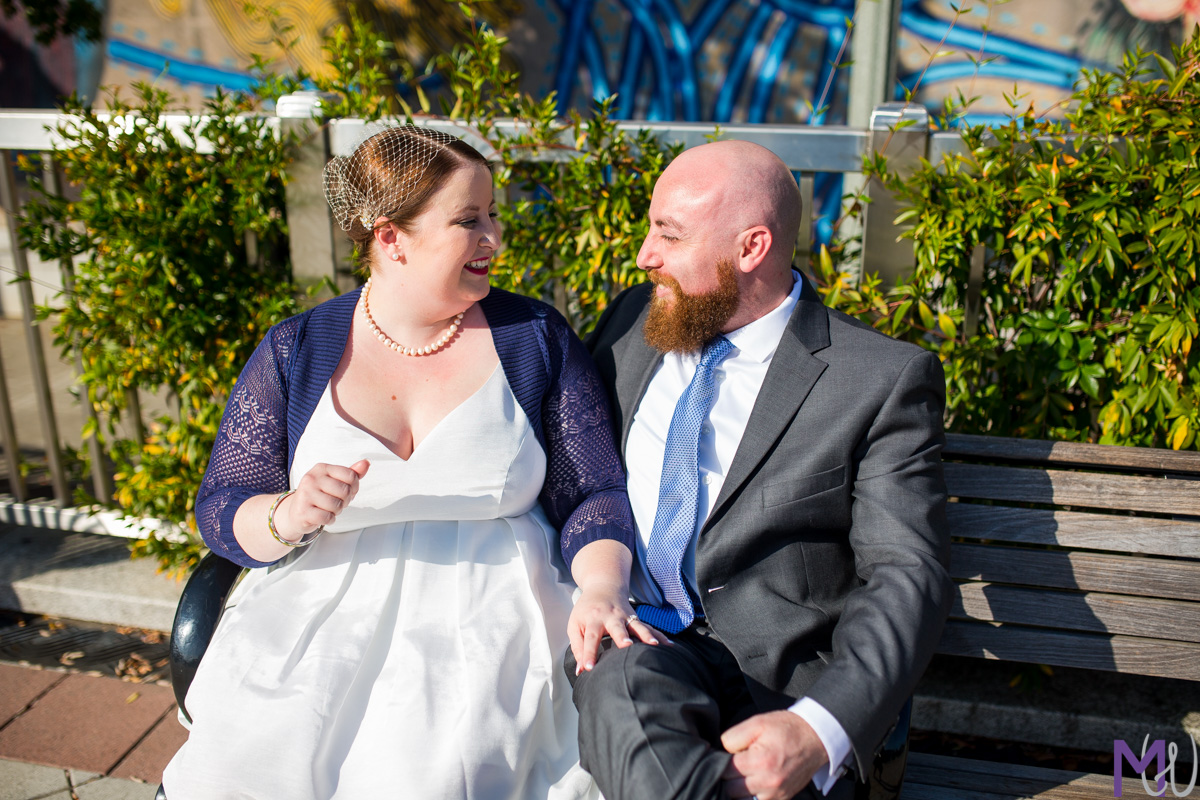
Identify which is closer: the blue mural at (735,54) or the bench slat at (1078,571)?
the bench slat at (1078,571)

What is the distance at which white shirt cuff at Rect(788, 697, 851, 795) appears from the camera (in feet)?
5.37

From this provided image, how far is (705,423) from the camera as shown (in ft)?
7.03

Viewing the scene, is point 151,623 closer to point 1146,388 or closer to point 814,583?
point 814,583

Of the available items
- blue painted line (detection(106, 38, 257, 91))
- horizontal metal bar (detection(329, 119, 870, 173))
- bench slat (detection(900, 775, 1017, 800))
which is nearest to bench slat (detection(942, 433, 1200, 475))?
bench slat (detection(900, 775, 1017, 800))

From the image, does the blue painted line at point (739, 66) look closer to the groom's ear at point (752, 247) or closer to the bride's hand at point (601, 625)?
the groom's ear at point (752, 247)

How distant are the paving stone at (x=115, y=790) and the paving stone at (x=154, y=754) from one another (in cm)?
3

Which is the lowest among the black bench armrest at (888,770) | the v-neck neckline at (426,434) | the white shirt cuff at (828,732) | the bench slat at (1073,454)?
the black bench armrest at (888,770)

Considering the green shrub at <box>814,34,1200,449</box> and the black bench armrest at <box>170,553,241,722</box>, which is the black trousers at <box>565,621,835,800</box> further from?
the green shrub at <box>814,34,1200,449</box>

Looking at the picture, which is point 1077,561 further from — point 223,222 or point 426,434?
point 223,222

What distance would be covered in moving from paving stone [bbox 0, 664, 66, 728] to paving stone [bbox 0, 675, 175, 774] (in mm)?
43

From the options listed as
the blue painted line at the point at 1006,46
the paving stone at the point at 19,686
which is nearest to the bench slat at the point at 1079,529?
the paving stone at the point at 19,686

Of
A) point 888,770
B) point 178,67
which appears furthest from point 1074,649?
point 178,67

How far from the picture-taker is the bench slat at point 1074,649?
2186mm

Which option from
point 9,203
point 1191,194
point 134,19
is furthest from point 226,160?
point 134,19
